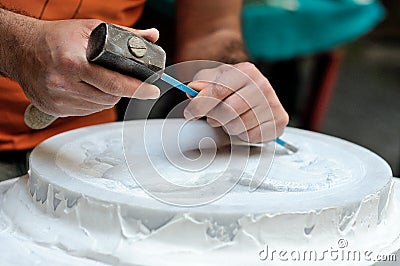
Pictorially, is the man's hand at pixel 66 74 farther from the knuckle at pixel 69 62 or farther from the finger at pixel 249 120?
the finger at pixel 249 120

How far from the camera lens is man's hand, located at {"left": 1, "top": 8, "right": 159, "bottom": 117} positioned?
71 cm

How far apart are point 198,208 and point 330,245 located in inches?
6.0

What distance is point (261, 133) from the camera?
910 mm

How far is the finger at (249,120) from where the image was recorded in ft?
2.95

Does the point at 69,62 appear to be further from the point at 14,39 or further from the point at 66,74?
the point at 14,39

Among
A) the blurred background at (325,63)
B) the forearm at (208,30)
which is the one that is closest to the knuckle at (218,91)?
the blurred background at (325,63)

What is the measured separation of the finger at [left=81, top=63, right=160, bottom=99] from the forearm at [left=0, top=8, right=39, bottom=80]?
0.11m

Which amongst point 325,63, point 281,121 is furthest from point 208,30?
point 325,63

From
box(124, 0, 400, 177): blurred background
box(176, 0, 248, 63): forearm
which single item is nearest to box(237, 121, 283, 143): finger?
box(124, 0, 400, 177): blurred background

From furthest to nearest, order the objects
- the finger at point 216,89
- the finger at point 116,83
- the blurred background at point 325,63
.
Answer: the blurred background at point 325,63 → the finger at point 216,89 → the finger at point 116,83

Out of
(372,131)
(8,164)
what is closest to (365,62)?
(372,131)

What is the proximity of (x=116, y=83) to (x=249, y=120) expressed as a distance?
25 centimetres

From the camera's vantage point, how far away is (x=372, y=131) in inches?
129

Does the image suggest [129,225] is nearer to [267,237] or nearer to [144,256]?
[144,256]
